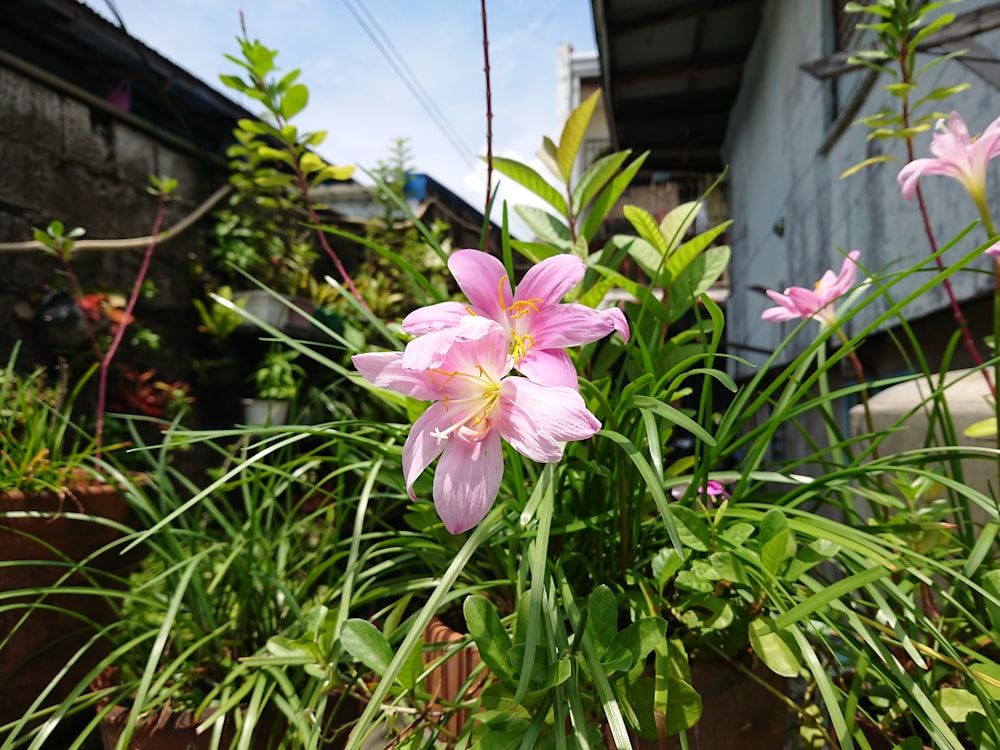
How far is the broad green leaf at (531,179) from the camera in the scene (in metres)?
0.77

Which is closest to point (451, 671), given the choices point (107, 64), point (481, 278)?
point (481, 278)

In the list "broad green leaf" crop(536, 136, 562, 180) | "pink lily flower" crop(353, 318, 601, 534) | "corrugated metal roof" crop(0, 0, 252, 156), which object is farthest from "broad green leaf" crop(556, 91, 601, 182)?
"corrugated metal roof" crop(0, 0, 252, 156)

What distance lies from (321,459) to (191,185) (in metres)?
2.83

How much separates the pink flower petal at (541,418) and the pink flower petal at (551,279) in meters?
0.08

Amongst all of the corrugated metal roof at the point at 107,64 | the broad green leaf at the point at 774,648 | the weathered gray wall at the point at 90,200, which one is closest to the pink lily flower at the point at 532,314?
the broad green leaf at the point at 774,648

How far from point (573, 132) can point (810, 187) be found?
10.3 ft

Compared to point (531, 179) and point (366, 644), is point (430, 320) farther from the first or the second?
point (531, 179)

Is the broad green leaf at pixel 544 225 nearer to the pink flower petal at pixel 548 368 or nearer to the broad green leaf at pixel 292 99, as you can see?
the pink flower petal at pixel 548 368

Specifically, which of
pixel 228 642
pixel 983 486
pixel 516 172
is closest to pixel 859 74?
pixel 983 486

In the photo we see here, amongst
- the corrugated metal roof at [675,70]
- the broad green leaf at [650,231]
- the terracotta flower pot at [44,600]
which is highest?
the corrugated metal roof at [675,70]

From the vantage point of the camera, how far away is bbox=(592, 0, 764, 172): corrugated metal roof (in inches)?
183

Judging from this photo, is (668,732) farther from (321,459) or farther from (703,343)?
(321,459)

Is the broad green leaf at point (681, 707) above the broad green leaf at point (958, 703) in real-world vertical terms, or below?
above

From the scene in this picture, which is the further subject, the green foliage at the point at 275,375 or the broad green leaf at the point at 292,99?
the green foliage at the point at 275,375
